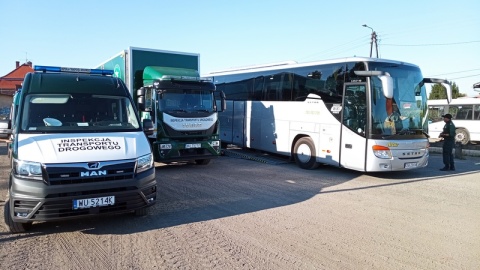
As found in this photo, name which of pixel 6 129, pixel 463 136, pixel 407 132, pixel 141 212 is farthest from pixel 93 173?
pixel 463 136

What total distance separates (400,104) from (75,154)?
8.00 meters

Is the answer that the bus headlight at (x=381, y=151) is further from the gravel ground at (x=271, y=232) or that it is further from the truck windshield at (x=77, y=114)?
the truck windshield at (x=77, y=114)

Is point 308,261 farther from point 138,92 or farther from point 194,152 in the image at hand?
point 138,92

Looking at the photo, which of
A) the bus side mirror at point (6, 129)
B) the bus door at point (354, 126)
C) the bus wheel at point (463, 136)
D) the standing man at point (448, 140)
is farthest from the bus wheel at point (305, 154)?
the bus wheel at point (463, 136)

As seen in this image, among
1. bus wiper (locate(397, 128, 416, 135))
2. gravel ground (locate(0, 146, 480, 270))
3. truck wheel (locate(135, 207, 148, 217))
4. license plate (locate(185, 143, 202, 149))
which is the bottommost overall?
gravel ground (locate(0, 146, 480, 270))

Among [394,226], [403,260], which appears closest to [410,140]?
[394,226]

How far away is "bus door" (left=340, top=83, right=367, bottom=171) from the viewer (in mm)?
9250

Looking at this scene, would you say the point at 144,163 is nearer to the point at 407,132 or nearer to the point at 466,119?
the point at 407,132

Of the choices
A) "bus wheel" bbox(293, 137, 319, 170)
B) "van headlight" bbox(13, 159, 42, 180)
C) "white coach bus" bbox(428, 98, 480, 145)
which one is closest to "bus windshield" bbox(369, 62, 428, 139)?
"bus wheel" bbox(293, 137, 319, 170)

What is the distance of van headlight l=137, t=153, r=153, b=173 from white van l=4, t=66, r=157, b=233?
0.05ft

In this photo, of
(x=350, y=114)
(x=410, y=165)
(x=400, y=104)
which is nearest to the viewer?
(x=400, y=104)

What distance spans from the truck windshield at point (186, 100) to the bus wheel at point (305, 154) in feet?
10.3

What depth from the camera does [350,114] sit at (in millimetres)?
9555

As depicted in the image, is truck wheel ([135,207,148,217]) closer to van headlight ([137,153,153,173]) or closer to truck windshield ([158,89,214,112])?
van headlight ([137,153,153,173])
